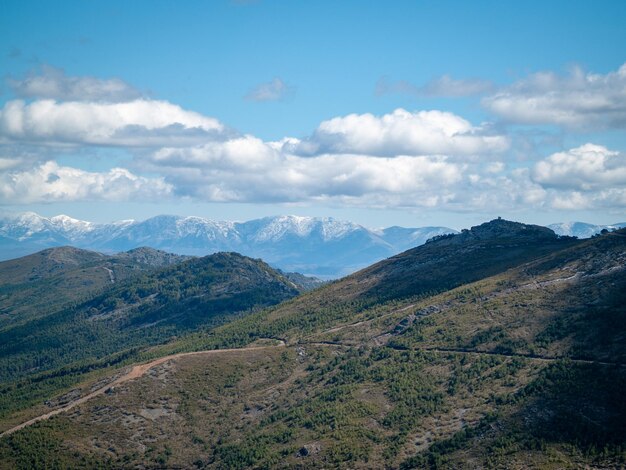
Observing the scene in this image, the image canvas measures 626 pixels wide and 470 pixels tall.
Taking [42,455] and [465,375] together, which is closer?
[42,455]

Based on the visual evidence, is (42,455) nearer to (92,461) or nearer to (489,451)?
(92,461)

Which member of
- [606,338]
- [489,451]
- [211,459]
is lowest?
[211,459]

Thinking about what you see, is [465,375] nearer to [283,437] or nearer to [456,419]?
[456,419]

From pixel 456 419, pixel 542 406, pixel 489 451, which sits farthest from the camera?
pixel 456 419

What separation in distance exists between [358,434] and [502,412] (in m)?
37.6

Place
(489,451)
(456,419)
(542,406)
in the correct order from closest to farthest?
(489,451)
(542,406)
(456,419)

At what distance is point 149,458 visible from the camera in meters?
195

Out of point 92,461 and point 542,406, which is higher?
point 542,406

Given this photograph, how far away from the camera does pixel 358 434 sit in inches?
7224

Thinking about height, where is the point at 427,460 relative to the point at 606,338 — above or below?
below

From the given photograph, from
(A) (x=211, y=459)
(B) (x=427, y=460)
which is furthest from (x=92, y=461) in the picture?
(B) (x=427, y=460)

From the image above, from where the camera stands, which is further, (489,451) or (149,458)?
(149,458)

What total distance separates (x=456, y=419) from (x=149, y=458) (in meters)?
85.6

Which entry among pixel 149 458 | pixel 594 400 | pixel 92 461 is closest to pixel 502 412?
pixel 594 400
